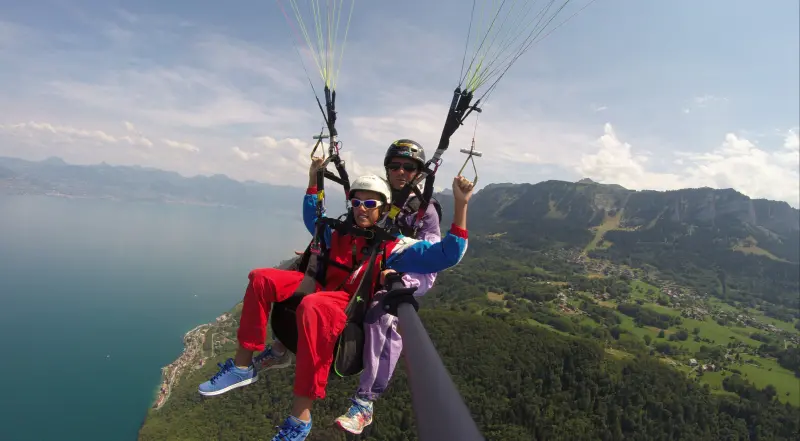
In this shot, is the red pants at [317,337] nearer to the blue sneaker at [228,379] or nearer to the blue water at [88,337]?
the blue sneaker at [228,379]

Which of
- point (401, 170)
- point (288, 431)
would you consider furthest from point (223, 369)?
point (401, 170)

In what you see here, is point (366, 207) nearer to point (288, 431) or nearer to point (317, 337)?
point (317, 337)

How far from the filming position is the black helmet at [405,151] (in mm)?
4824

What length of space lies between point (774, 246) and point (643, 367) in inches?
6647

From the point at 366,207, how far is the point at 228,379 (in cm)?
199

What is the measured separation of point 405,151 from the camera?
4852mm

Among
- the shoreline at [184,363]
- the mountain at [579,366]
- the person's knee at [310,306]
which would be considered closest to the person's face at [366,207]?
the person's knee at [310,306]

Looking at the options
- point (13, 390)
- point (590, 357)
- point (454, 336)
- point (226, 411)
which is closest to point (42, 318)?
point (13, 390)

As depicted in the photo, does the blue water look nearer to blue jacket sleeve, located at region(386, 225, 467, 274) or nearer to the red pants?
the red pants

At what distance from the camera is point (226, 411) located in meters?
64.6

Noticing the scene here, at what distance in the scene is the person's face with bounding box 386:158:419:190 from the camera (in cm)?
488

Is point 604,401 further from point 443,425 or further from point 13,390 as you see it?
point 13,390

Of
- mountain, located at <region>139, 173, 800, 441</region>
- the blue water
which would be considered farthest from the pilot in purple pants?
the blue water

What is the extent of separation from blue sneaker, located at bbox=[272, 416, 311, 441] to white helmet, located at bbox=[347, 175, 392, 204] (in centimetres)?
198
